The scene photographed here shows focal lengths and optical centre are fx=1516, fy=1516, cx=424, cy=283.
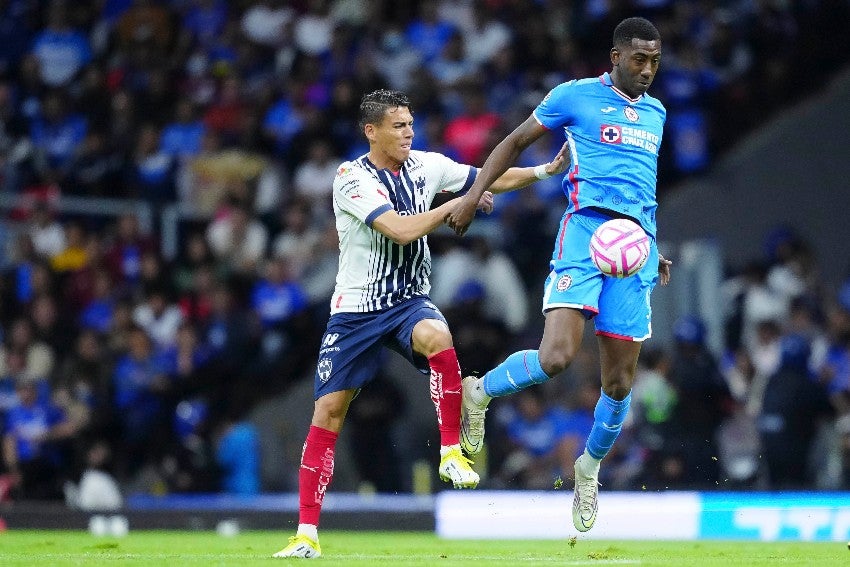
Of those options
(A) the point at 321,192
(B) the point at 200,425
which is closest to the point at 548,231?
(A) the point at 321,192

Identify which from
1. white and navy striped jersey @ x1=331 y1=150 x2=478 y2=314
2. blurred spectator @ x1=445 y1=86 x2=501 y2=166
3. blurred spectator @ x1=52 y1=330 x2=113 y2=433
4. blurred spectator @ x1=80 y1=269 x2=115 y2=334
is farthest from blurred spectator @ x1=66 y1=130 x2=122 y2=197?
white and navy striped jersey @ x1=331 y1=150 x2=478 y2=314

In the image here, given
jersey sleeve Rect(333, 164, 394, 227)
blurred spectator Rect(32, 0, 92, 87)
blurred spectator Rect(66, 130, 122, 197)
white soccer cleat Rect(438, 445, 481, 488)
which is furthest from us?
blurred spectator Rect(32, 0, 92, 87)

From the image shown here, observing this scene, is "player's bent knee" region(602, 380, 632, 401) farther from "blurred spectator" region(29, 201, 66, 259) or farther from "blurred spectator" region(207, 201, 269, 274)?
"blurred spectator" region(29, 201, 66, 259)

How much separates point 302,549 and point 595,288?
2.36 m

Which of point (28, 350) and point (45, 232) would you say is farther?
point (45, 232)

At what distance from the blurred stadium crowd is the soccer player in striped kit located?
15.8 ft

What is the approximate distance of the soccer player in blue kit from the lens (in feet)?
29.8

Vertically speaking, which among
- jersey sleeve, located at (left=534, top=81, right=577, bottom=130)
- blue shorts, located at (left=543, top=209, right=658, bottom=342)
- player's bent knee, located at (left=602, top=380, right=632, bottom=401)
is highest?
jersey sleeve, located at (left=534, top=81, right=577, bottom=130)

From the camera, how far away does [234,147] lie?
58.1 feet

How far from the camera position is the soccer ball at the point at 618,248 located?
902 centimetres

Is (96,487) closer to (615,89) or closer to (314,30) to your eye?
(314,30)

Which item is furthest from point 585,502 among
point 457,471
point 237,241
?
point 237,241

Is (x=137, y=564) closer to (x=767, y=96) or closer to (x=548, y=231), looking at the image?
(x=548, y=231)

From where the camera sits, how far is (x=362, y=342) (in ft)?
30.5
